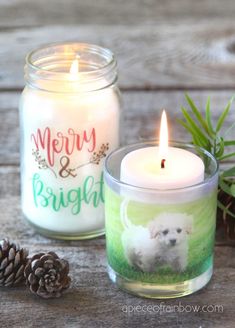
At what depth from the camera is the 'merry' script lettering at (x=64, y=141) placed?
898 mm

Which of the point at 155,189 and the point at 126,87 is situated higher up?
the point at 155,189

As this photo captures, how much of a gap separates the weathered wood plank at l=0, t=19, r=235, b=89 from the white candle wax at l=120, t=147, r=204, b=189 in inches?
20.7

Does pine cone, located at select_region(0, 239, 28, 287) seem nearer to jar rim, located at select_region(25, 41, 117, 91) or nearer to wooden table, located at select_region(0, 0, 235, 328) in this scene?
wooden table, located at select_region(0, 0, 235, 328)

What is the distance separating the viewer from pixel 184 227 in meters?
0.79

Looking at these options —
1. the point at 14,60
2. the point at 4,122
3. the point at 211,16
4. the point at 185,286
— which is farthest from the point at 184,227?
the point at 211,16

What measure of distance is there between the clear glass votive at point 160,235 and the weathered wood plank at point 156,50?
0.57 metres

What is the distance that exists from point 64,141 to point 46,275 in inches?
6.4

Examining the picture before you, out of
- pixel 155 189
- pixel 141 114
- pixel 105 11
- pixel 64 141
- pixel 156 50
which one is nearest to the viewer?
pixel 155 189

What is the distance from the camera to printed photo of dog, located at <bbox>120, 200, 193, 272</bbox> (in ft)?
2.59

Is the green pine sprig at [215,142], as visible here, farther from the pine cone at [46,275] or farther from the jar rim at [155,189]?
the pine cone at [46,275]

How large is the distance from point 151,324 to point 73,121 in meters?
0.25

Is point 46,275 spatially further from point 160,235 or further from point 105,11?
point 105,11

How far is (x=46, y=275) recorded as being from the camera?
0.81m

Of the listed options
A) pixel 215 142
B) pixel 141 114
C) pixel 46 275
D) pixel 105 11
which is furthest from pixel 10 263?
pixel 105 11
